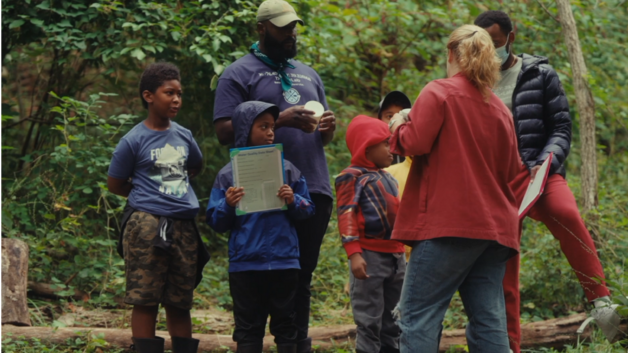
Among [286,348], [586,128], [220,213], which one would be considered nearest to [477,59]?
[220,213]

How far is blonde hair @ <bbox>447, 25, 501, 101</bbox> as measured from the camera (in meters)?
3.34

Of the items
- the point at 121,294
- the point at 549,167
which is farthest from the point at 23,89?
the point at 549,167

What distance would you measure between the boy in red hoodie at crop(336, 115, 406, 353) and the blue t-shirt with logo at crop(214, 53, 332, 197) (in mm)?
212

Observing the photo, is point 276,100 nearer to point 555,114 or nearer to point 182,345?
point 182,345

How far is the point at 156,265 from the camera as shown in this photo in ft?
13.5

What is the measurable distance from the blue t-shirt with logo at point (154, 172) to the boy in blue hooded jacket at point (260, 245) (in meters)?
0.37

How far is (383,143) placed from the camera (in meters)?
4.41

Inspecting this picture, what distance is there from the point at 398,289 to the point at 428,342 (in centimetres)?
108

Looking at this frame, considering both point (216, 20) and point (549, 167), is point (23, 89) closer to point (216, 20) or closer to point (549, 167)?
point (216, 20)

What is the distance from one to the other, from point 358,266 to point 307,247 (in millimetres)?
333

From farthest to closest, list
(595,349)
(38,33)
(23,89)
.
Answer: (23,89) < (38,33) < (595,349)

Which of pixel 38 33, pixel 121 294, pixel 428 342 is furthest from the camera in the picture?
pixel 38 33

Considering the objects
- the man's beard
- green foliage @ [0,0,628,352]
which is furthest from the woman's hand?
green foliage @ [0,0,628,352]

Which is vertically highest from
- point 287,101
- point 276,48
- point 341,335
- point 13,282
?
point 276,48
